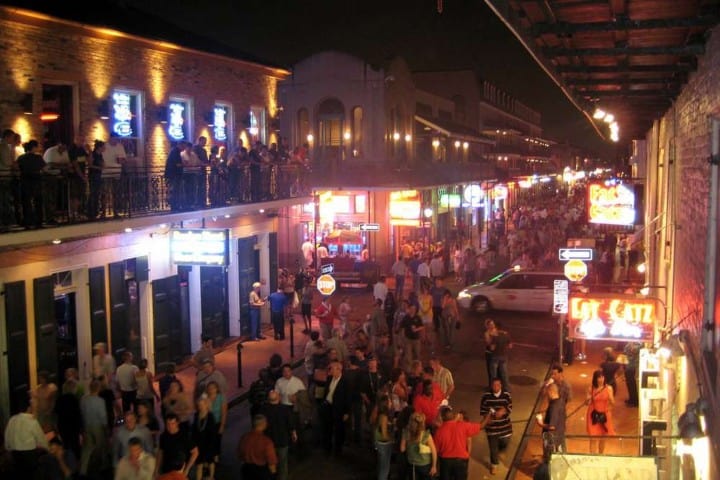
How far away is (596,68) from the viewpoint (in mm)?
10086

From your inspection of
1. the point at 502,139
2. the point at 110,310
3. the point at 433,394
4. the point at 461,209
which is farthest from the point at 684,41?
the point at 502,139

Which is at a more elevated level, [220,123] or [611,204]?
[220,123]

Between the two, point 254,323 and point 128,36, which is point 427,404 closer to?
point 128,36

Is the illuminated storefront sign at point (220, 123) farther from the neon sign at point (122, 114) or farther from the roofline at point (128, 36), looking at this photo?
the neon sign at point (122, 114)

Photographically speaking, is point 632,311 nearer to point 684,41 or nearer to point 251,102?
point 684,41

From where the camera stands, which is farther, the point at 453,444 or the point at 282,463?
the point at 282,463

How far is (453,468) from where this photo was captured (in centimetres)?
1148

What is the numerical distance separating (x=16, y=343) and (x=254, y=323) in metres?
8.83

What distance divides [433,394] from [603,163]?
450 ft

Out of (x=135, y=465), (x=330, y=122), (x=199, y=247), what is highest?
(x=330, y=122)

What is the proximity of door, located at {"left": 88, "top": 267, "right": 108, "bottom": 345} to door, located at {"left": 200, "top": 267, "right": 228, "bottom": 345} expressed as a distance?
4.12 m

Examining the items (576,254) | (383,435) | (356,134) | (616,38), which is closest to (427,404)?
(383,435)

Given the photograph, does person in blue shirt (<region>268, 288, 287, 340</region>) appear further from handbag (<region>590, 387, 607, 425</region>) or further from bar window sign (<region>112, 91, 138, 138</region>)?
handbag (<region>590, 387, 607, 425</region>)

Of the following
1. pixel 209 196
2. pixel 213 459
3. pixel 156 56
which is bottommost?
pixel 213 459
